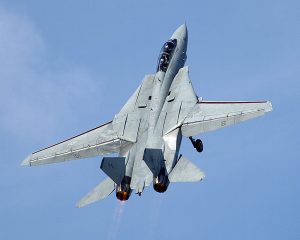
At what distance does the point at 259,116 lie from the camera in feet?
173

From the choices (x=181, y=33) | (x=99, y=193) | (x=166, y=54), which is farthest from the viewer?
(x=181, y=33)

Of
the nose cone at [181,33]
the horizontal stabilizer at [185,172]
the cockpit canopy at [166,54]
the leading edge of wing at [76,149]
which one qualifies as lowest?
the leading edge of wing at [76,149]

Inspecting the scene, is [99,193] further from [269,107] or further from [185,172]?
[269,107]

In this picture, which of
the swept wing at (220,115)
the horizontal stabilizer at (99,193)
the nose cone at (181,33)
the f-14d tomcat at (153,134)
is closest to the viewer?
the f-14d tomcat at (153,134)

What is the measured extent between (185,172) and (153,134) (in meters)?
4.98

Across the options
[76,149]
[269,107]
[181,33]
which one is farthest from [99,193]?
[181,33]

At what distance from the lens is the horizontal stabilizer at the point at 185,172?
48656 mm

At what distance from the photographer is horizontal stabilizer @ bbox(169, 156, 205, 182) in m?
48.7

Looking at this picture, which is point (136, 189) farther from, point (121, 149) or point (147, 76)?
point (147, 76)

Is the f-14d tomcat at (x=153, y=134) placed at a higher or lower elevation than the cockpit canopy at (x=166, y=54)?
lower

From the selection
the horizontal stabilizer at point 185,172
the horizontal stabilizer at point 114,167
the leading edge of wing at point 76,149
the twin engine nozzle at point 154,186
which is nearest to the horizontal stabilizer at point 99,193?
the twin engine nozzle at point 154,186

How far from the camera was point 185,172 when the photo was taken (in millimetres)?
49500

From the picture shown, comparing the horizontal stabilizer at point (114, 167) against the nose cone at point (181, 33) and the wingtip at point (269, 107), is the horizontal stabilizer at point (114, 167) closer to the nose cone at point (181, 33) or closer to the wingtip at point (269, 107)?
the wingtip at point (269, 107)

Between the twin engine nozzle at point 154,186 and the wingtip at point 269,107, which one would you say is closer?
the twin engine nozzle at point 154,186
